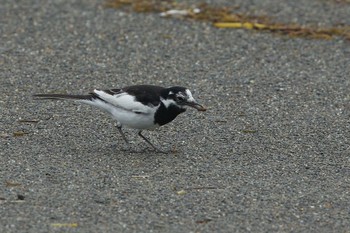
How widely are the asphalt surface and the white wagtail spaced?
332 millimetres

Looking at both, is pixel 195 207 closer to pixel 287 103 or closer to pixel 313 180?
pixel 313 180

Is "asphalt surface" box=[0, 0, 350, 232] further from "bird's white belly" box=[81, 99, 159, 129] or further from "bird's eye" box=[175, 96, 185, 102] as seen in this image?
"bird's eye" box=[175, 96, 185, 102]

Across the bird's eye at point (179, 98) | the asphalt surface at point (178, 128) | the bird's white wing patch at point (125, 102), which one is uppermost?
the bird's eye at point (179, 98)

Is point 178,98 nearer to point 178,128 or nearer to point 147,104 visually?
point 147,104

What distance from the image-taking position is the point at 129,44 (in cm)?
1212

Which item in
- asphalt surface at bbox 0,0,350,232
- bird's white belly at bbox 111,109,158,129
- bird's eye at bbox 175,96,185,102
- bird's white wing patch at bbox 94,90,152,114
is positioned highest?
bird's eye at bbox 175,96,185,102

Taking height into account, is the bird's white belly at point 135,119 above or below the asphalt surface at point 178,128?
above

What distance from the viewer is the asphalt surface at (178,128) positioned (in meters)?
7.03

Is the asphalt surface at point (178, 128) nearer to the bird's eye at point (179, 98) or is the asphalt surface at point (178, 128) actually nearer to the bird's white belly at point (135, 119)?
the bird's white belly at point (135, 119)

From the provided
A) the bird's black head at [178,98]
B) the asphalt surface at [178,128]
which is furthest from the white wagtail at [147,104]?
the asphalt surface at [178,128]

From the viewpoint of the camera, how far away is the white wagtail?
832 cm

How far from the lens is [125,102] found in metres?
8.43

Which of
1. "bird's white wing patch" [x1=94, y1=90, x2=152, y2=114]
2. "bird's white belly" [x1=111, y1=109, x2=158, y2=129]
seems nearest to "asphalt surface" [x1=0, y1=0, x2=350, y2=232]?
"bird's white belly" [x1=111, y1=109, x2=158, y2=129]

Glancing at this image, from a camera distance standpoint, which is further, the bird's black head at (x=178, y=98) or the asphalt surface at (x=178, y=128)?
Result: the bird's black head at (x=178, y=98)
